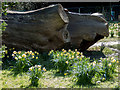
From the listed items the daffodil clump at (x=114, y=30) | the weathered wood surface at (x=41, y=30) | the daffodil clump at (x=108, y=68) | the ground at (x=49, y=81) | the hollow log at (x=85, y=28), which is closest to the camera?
the ground at (x=49, y=81)

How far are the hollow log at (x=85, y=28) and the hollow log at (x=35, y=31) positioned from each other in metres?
0.57

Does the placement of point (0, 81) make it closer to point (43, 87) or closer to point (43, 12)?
point (43, 87)

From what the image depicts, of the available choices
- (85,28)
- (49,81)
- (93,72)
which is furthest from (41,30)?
(93,72)

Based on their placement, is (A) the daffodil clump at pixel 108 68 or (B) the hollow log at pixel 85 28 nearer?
(A) the daffodil clump at pixel 108 68

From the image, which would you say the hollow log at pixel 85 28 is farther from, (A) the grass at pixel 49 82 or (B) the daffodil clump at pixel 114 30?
(B) the daffodil clump at pixel 114 30

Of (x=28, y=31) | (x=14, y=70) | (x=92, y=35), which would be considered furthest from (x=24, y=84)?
(x=92, y=35)

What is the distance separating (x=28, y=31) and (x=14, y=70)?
1.44 m

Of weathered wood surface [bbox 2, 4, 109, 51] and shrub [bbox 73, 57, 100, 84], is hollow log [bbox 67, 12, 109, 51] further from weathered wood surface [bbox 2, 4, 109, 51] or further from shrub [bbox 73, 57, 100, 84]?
shrub [bbox 73, 57, 100, 84]

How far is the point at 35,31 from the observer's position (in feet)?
18.0

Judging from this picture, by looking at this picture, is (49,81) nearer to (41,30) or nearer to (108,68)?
(108,68)

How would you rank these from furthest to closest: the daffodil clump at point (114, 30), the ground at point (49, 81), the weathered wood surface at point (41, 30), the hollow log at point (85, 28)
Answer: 1. the daffodil clump at point (114, 30)
2. the hollow log at point (85, 28)
3. the weathered wood surface at point (41, 30)
4. the ground at point (49, 81)

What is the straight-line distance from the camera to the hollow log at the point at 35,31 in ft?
17.6

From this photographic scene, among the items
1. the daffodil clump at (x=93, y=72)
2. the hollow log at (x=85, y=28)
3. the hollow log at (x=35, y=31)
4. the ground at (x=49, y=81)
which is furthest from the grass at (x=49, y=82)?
the hollow log at (x=85, y=28)

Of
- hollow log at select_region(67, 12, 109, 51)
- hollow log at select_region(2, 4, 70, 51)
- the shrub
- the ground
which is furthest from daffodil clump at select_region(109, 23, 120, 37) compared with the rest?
the shrub
